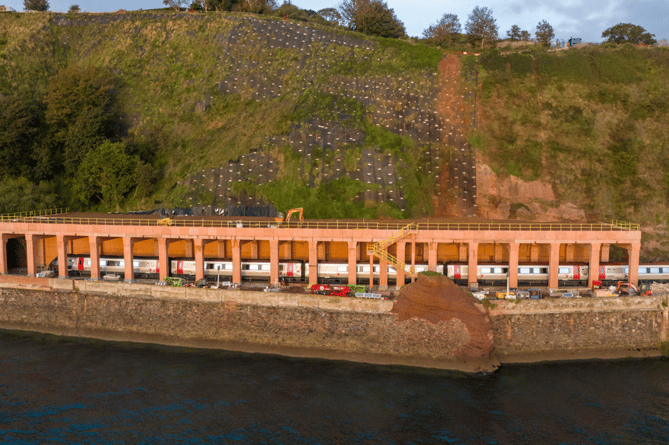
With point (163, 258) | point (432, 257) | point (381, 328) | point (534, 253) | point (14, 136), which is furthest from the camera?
point (14, 136)

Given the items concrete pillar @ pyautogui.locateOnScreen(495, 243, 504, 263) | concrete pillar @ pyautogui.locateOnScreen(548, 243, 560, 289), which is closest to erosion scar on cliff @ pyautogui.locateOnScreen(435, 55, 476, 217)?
concrete pillar @ pyautogui.locateOnScreen(495, 243, 504, 263)

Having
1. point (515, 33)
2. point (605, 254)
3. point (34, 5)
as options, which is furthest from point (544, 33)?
point (34, 5)

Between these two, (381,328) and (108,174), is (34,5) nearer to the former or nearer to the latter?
(108,174)

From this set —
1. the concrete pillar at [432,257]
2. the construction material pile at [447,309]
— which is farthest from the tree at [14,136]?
the construction material pile at [447,309]

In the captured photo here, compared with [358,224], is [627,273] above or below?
below

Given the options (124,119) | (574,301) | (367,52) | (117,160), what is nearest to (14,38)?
(124,119)

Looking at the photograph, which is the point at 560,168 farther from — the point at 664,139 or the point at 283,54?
the point at 283,54

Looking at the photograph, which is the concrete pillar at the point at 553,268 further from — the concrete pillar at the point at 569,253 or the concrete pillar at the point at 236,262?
the concrete pillar at the point at 236,262

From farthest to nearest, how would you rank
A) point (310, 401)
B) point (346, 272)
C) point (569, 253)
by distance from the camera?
point (569, 253), point (346, 272), point (310, 401)
